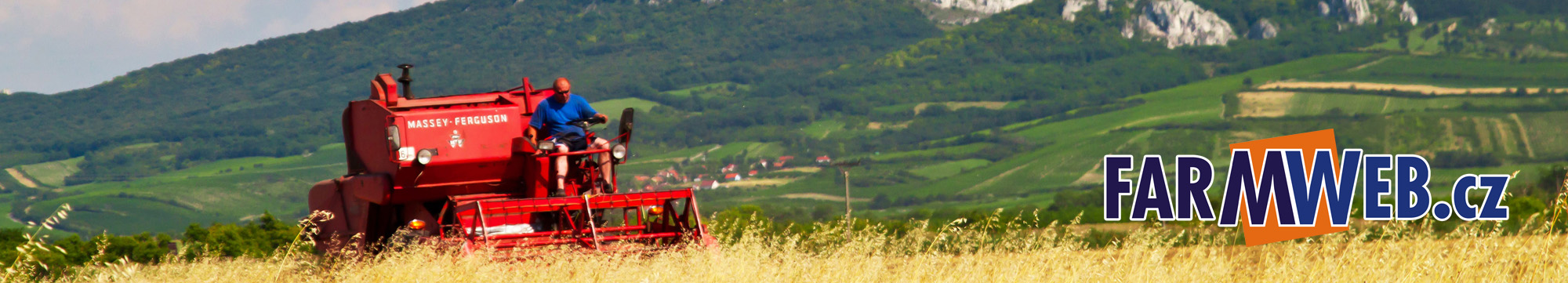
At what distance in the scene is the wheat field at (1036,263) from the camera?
805 centimetres

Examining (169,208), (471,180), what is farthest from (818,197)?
(471,180)

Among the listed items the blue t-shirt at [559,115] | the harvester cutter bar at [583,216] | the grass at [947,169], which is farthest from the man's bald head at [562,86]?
the grass at [947,169]

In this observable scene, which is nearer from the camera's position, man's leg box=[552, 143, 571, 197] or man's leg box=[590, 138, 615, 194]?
man's leg box=[552, 143, 571, 197]

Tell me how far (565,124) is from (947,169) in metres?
178

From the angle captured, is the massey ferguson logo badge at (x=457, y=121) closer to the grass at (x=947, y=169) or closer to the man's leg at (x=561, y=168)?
the man's leg at (x=561, y=168)

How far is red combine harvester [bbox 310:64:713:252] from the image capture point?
13414 millimetres

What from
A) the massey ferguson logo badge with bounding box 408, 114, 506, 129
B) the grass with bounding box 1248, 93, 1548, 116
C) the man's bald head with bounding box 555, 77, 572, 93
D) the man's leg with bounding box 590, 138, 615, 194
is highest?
the man's bald head with bounding box 555, 77, 572, 93

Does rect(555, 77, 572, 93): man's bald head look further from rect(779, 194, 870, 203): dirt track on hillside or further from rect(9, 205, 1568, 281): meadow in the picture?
rect(779, 194, 870, 203): dirt track on hillside

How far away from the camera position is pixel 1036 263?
9.43m

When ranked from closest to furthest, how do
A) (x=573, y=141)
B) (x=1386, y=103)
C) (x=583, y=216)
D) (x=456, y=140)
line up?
(x=583, y=216), (x=573, y=141), (x=456, y=140), (x=1386, y=103)

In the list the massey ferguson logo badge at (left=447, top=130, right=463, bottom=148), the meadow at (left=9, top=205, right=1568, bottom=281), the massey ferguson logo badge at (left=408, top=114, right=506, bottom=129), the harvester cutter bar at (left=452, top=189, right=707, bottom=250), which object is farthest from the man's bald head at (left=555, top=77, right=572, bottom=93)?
the meadow at (left=9, top=205, right=1568, bottom=281)

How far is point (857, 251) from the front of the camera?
989 centimetres

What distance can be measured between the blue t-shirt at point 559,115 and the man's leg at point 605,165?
22 centimetres

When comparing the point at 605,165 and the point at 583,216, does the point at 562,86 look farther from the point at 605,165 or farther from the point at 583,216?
the point at 583,216
